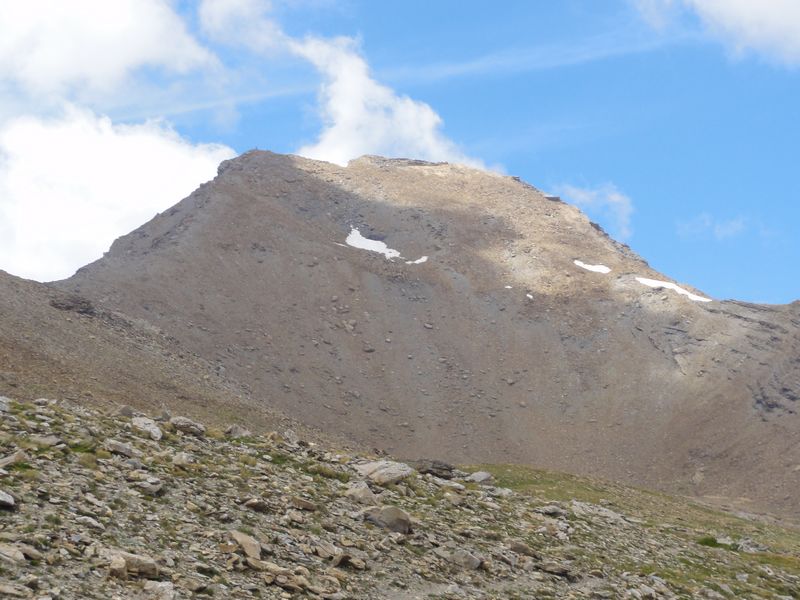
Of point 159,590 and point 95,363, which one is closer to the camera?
point 159,590

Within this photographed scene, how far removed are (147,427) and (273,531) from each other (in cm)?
670

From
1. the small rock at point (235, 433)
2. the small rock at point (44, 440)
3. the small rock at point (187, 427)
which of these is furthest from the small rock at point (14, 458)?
the small rock at point (235, 433)

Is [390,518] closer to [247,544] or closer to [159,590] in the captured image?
[247,544]

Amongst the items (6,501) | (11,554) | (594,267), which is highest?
(594,267)

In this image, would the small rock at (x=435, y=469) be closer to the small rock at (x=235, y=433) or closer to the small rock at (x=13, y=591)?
the small rock at (x=235, y=433)

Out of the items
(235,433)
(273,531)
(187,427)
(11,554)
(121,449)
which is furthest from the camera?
(235,433)

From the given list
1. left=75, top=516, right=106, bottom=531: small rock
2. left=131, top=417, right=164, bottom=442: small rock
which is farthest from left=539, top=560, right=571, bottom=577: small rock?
left=75, top=516, right=106, bottom=531: small rock

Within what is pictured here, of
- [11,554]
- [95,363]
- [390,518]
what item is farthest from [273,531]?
[95,363]

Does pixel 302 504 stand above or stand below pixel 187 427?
below

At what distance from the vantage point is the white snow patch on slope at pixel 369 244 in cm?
13975

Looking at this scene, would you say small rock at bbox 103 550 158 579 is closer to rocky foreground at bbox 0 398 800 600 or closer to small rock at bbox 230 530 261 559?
rocky foreground at bbox 0 398 800 600

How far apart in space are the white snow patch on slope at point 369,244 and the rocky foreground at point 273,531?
105114 millimetres

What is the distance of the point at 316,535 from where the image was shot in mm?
22203

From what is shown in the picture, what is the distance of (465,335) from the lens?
118688mm
